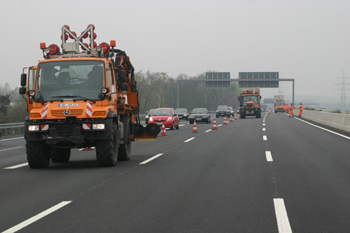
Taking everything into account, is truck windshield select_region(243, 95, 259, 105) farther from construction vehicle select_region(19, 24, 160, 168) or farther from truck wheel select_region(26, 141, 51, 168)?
truck wheel select_region(26, 141, 51, 168)

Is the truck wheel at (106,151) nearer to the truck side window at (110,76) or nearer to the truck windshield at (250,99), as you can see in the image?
the truck side window at (110,76)

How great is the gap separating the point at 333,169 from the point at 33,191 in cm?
655

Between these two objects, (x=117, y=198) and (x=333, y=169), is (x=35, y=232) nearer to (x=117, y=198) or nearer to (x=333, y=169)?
(x=117, y=198)

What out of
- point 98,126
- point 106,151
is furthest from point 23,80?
point 106,151

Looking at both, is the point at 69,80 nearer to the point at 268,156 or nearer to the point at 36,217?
the point at 36,217

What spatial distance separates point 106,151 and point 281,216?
5867 millimetres

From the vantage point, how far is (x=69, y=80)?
1126 cm

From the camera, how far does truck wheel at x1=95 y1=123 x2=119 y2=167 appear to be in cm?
1099

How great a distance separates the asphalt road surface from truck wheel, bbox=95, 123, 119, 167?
27cm

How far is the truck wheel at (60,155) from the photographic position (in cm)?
1262

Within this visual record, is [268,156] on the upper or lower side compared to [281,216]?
lower

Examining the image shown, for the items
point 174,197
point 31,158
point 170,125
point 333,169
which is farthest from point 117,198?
point 170,125

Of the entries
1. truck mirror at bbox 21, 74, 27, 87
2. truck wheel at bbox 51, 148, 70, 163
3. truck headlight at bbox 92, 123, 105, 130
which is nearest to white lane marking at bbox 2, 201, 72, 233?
truck headlight at bbox 92, 123, 105, 130

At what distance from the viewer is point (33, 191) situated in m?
8.03
